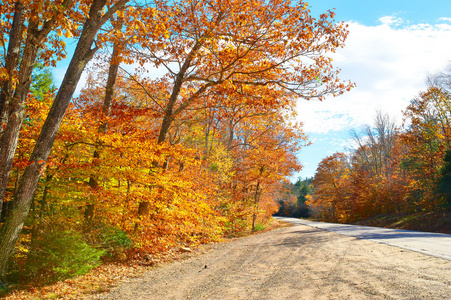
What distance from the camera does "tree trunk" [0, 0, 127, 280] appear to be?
5527mm

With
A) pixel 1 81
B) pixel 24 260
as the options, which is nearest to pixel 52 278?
pixel 24 260

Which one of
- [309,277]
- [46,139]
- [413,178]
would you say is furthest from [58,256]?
[413,178]

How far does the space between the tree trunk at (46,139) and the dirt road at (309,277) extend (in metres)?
2.28

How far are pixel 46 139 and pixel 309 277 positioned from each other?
20.5 ft

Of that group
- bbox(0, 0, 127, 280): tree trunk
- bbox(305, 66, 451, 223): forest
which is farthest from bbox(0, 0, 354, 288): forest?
bbox(305, 66, 451, 223): forest

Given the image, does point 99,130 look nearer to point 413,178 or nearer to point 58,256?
point 58,256

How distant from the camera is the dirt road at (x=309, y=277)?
4160 millimetres

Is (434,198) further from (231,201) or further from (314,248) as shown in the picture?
(314,248)

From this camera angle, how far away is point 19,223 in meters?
5.62

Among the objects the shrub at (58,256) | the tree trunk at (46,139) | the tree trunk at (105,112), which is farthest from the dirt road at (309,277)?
the tree trunk at (105,112)

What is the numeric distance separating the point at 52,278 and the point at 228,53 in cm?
794

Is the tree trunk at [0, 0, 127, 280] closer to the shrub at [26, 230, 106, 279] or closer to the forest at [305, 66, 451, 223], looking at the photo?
the shrub at [26, 230, 106, 279]

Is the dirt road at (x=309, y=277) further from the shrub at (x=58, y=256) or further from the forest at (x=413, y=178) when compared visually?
the forest at (x=413, y=178)

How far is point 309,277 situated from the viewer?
16.7 ft
